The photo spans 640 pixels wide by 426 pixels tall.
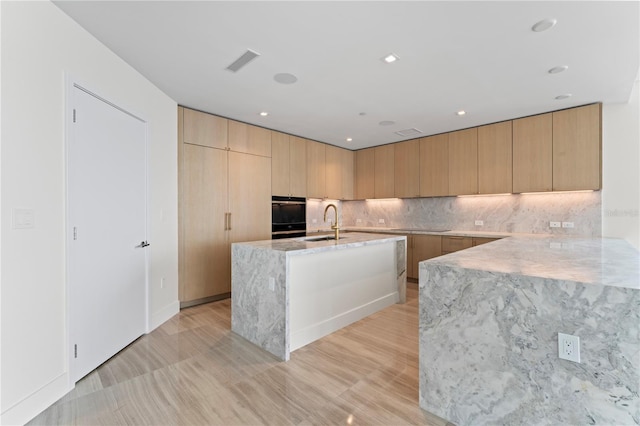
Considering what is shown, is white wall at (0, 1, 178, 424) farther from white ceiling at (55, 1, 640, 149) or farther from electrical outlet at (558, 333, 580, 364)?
electrical outlet at (558, 333, 580, 364)

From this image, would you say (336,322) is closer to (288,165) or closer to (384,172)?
(288,165)

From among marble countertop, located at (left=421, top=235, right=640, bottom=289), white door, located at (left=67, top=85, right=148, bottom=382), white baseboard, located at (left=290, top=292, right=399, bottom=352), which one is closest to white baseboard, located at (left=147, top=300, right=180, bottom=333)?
white door, located at (left=67, top=85, right=148, bottom=382)

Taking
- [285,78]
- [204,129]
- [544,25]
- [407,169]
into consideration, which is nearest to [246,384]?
[285,78]

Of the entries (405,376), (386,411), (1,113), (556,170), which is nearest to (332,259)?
(405,376)

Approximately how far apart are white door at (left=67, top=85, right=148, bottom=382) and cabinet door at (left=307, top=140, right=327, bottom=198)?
9.87 feet

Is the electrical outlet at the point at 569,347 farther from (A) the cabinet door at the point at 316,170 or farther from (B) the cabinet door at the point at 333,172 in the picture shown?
(B) the cabinet door at the point at 333,172

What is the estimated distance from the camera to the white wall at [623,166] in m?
3.61

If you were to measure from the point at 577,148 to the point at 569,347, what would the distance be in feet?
12.0

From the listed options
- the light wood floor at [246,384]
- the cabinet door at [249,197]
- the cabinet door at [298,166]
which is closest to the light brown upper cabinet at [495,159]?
the light wood floor at [246,384]

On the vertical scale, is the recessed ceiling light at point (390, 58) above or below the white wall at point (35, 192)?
above

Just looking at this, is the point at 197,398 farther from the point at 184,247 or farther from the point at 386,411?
the point at 184,247

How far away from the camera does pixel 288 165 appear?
509 cm

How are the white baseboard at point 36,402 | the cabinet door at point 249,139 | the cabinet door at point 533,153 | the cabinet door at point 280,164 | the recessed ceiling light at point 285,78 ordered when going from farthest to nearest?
the cabinet door at point 280,164 < the cabinet door at point 249,139 < the cabinet door at point 533,153 < the recessed ceiling light at point 285,78 < the white baseboard at point 36,402

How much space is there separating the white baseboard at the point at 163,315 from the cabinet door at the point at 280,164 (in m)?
2.24
